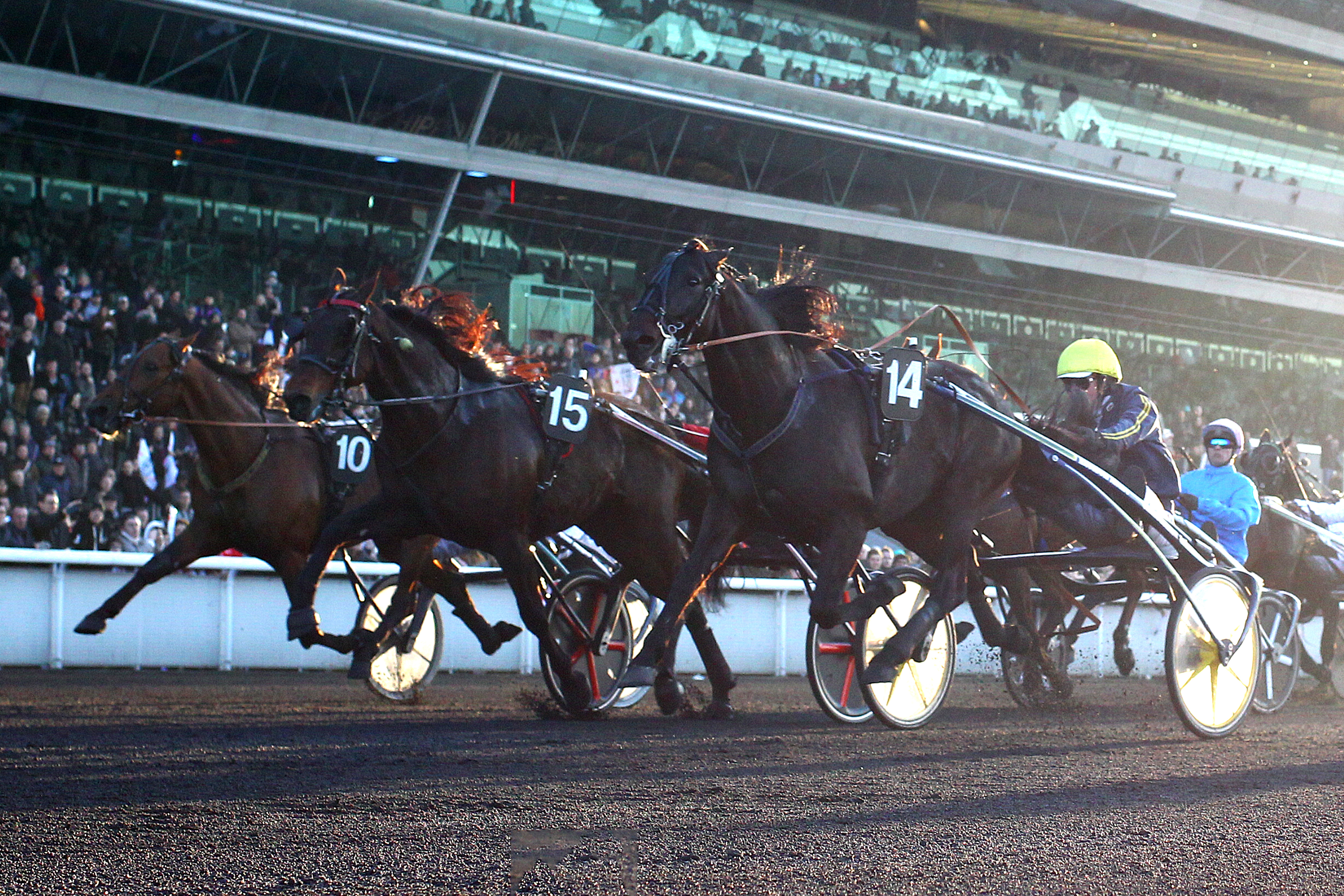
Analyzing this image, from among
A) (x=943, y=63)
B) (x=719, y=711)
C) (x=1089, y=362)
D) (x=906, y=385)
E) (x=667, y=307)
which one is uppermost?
(x=943, y=63)

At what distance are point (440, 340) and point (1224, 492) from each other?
4.83 m

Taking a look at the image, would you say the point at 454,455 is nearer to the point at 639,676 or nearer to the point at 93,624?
the point at 639,676

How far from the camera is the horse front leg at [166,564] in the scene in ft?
27.3

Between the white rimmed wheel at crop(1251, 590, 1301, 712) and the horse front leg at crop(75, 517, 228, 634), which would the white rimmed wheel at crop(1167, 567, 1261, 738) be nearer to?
the white rimmed wheel at crop(1251, 590, 1301, 712)

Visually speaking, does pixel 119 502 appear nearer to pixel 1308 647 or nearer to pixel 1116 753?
pixel 1116 753

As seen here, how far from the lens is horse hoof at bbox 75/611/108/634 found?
823cm

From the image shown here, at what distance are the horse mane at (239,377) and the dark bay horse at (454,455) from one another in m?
1.61

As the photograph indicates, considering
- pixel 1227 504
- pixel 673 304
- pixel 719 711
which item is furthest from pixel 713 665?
pixel 1227 504

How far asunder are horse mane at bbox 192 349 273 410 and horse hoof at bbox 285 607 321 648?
88.9 inches

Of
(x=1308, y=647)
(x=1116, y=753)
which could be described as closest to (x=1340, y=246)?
(x=1308, y=647)

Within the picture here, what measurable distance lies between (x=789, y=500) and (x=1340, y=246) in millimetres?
28131

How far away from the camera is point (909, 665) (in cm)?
714

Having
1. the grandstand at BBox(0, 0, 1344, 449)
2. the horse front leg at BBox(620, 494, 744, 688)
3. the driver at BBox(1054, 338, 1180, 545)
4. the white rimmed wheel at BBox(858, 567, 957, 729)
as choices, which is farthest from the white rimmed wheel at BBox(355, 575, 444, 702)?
the grandstand at BBox(0, 0, 1344, 449)

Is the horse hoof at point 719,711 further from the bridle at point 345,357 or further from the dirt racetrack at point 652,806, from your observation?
the bridle at point 345,357
